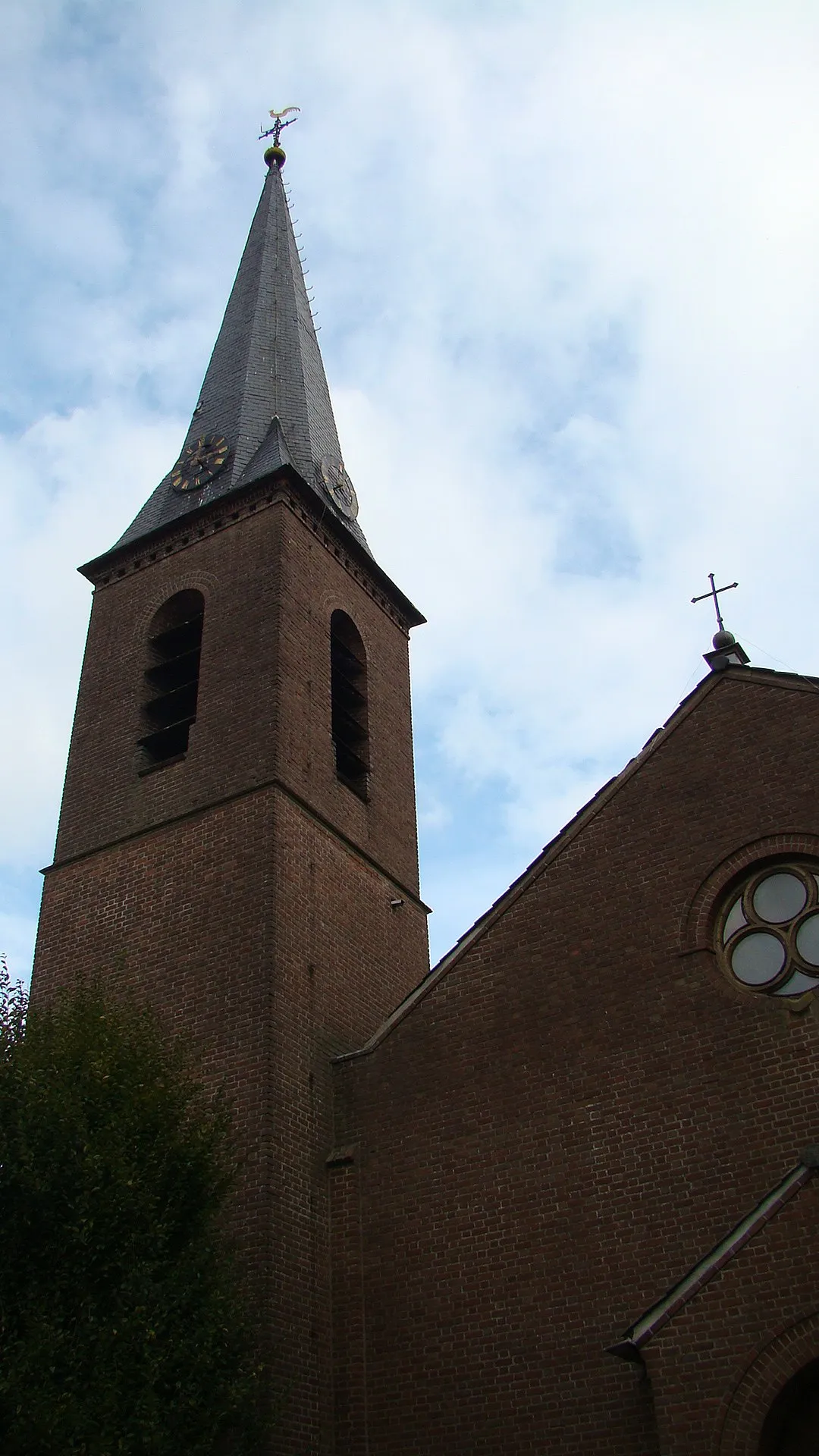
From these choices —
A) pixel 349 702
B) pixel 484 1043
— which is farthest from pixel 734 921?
pixel 349 702

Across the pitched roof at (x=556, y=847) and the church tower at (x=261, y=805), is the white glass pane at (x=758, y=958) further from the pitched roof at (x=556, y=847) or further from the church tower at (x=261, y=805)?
the church tower at (x=261, y=805)

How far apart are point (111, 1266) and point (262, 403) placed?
53.5 feet

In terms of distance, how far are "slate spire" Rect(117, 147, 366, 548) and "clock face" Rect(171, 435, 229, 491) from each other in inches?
0.9

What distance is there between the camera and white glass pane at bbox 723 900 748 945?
46.5ft

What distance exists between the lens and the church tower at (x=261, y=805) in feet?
49.1

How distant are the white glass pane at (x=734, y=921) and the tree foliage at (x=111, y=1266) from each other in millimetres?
5390

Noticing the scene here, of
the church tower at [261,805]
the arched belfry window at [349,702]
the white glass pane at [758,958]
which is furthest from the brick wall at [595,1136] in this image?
the arched belfry window at [349,702]

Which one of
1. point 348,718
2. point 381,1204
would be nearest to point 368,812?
point 348,718

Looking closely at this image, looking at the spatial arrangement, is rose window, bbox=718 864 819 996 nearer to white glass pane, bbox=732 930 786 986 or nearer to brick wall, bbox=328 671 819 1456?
white glass pane, bbox=732 930 786 986

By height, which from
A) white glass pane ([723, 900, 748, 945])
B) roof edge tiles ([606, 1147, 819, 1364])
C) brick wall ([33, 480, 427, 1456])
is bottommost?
roof edge tiles ([606, 1147, 819, 1364])

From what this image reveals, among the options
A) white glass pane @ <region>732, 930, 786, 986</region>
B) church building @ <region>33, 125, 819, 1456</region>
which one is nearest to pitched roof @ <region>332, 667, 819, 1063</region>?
church building @ <region>33, 125, 819, 1456</region>

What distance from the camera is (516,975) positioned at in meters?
15.2

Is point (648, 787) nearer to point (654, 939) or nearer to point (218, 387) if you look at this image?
point (654, 939)

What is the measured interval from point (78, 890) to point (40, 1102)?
656cm
